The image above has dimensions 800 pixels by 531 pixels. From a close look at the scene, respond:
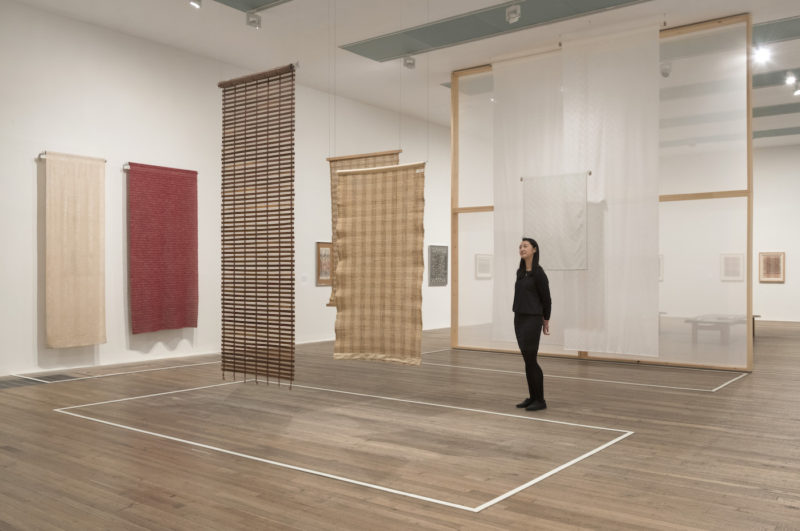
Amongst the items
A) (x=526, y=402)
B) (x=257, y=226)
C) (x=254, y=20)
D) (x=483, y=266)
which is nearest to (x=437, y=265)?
(x=483, y=266)

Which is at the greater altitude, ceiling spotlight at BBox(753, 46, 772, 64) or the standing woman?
ceiling spotlight at BBox(753, 46, 772, 64)

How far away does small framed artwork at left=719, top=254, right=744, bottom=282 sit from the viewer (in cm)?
899

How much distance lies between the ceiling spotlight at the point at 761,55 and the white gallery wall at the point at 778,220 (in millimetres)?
7879

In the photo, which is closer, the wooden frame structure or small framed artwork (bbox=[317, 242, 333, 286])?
the wooden frame structure

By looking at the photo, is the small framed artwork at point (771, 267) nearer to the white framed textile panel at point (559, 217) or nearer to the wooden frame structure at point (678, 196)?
the wooden frame structure at point (678, 196)

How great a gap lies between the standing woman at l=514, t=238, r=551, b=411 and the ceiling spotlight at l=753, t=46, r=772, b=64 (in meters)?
6.35

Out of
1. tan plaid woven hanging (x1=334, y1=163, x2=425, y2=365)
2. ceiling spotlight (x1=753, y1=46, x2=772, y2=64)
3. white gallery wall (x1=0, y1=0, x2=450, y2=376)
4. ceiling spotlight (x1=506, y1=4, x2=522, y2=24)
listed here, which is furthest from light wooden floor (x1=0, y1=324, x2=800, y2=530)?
ceiling spotlight (x1=753, y1=46, x2=772, y2=64)

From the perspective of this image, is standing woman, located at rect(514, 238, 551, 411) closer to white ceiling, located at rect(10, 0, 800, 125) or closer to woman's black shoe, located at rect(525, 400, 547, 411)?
woman's black shoe, located at rect(525, 400, 547, 411)

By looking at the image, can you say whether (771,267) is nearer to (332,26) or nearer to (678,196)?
(678,196)

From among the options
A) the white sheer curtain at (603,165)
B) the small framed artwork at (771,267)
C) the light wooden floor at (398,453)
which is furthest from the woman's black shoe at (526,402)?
the small framed artwork at (771,267)

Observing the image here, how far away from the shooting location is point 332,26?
955 centimetres

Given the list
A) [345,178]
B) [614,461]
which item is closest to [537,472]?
[614,461]

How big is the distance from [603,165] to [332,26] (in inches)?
168

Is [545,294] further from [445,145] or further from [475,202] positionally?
[445,145]
